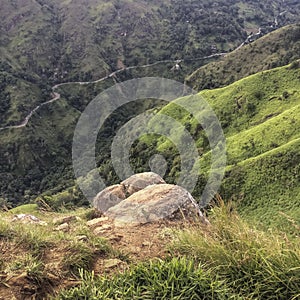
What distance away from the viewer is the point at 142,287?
484 centimetres

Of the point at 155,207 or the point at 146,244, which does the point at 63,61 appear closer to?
the point at 155,207

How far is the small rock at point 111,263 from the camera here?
21.0 ft

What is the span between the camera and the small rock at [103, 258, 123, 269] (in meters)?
6.40

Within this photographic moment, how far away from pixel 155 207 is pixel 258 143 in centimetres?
4486

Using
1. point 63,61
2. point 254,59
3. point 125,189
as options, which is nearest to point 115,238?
point 125,189

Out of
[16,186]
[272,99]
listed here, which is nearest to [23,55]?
[16,186]

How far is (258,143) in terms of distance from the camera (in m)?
52.5

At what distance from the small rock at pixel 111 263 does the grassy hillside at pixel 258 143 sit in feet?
57.7

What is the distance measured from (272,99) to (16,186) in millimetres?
72874

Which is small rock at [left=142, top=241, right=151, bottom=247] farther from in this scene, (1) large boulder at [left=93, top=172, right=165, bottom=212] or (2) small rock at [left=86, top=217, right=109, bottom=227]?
(1) large boulder at [left=93, top=172, right=165, bottom=212]

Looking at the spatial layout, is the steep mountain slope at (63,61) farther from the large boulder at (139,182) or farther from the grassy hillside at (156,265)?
the grassy hillside at (156,265)

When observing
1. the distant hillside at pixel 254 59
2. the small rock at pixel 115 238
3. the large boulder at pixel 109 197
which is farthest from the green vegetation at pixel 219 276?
the distant hillside at pixel 254 59

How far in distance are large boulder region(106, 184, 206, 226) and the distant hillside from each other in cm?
9196

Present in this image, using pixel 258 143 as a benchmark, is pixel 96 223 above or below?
above
